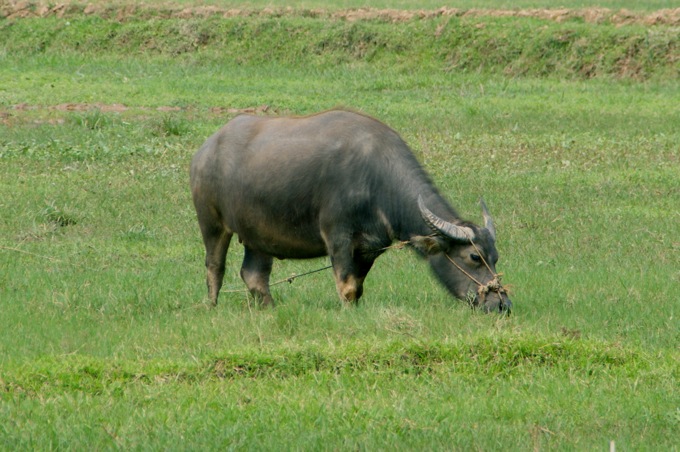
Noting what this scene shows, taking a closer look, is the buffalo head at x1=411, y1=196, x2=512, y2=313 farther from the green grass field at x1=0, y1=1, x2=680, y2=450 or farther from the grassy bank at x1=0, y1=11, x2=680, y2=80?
the grassy bank at x1=0, y1=11, x2=680, y2=80

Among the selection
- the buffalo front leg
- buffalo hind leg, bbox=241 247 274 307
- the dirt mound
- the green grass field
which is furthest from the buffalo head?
the dirt mound

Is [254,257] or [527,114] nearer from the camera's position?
[254,257]

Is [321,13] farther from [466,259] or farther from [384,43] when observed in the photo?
[466,259]

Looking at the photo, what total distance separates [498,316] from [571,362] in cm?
97

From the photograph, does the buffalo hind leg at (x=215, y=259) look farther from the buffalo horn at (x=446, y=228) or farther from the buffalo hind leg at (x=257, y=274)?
the buffalo horn at (x=446, y=228)

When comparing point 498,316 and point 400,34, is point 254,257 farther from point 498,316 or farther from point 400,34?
point 400,34

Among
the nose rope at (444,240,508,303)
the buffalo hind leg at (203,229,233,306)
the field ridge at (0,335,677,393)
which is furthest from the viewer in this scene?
the buffalo hind leg at (203,229,233,306)

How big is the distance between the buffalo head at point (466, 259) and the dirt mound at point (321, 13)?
16.0 m

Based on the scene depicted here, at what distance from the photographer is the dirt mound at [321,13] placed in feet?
74.6

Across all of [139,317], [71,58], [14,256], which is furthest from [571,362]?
[71,58]

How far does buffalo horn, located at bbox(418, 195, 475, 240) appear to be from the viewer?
752cm

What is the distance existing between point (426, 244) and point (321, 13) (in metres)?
18.7

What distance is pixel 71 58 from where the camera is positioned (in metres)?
24.8

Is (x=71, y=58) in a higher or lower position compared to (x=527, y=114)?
lower
